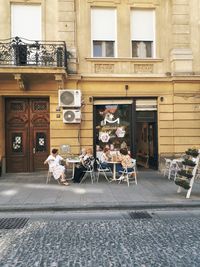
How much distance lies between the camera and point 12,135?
46.4 ft

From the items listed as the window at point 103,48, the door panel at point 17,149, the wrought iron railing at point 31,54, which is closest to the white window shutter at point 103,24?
the window at point 103,48

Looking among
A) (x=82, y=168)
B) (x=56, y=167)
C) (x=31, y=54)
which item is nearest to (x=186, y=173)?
(x=82, y=168)

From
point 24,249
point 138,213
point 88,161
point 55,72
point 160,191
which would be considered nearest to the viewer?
point 24,249

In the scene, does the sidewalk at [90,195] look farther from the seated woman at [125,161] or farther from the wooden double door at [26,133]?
the wooden double door at [26,133]

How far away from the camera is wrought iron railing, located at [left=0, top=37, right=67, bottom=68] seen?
1280cm

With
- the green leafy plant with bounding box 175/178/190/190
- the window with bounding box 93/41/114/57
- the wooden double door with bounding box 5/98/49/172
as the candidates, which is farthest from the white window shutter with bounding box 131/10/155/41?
the green leafy plant with bounding box 175/178/190/190

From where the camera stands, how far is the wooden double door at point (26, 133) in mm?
14148

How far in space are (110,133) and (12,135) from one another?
4130mm

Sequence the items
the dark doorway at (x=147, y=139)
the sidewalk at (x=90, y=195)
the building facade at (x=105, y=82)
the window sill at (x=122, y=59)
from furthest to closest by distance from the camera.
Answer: the dark doorway at (x=147, y=139) < the window sill at (x=122, y=59) < the building facade at (x=105, y=82) < the sidewalk at (x=90, y=195)

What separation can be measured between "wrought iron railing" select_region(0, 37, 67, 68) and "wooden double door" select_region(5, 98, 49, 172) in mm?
1840

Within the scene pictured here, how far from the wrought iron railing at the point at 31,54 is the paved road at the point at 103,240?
6795 mm

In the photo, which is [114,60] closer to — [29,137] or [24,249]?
[29,137]

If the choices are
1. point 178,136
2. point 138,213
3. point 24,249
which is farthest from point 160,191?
point 24,249

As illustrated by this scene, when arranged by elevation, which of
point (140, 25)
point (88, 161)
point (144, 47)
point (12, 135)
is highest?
point (140, 25)
